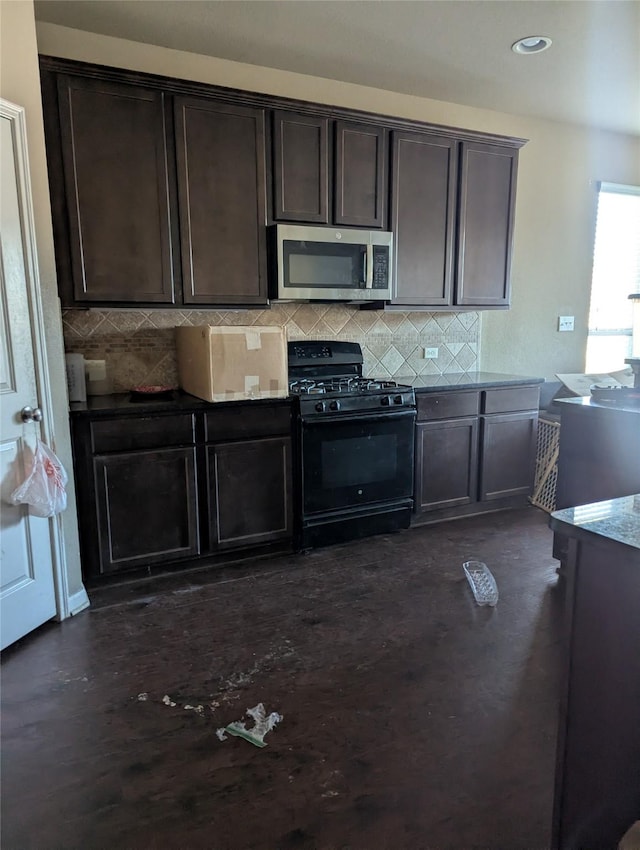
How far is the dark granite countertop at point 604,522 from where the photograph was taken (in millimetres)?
1062

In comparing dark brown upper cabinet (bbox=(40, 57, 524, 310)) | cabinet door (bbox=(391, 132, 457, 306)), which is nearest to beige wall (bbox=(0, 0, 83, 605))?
dark brown upper cabinet (bbox=(40, 57, 524, 310))

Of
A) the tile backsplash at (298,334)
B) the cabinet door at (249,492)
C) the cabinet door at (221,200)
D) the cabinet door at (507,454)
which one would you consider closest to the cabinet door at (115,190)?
the cabinet door at (221,200)

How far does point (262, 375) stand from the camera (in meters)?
2.90

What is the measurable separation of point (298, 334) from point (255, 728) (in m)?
2.36

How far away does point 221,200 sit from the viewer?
2885 millimetres

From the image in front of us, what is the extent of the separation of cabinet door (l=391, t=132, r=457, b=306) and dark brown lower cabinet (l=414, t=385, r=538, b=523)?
27.9 inches

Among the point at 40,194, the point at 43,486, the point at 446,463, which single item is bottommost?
the point at 446,463

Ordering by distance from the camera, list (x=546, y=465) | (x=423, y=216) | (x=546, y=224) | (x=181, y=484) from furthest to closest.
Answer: (x=546, y=224)
(x=546, y=465)
(x=423, y=216)
(x=181, y=484)

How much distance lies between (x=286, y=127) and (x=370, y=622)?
259cm

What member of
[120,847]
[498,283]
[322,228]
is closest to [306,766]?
[120,847]

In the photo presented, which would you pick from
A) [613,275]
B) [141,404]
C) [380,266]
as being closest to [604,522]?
[141,404]

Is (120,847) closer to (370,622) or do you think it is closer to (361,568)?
(370,622)

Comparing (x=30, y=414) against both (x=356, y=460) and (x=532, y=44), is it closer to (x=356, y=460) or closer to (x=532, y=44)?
(x=356, y=460)

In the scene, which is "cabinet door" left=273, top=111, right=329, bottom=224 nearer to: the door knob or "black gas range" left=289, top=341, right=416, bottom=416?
"black gas range" left=289, top=341, right=416, bottom=416
